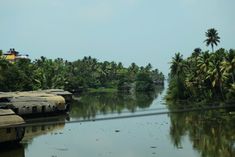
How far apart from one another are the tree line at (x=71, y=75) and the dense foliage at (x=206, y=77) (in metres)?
26.2

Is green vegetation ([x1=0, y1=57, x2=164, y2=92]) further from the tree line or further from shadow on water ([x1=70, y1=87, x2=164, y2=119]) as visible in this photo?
shadow on water ([x1=70, y1=87, x2=164, y2=119])

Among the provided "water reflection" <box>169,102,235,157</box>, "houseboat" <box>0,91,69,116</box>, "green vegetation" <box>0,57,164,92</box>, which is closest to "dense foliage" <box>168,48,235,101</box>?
"water reflection" <box>169,102,235,157</box>

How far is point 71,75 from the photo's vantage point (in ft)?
397

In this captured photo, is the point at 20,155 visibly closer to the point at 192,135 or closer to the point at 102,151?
the point at 102,151

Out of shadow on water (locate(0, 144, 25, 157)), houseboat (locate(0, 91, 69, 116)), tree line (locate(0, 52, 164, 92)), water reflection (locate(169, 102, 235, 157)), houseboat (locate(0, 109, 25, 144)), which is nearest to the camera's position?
shadow on water (locate(0, 144, 25, 157))

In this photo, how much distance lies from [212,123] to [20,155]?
21413 mm

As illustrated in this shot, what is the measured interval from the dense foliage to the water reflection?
905 cm

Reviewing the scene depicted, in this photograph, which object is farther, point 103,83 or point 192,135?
point 103,83

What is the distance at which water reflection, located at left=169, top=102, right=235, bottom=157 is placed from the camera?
27969 millimetres

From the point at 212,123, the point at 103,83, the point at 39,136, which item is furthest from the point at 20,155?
the point at 103,83

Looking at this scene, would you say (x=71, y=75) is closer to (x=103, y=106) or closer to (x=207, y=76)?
(x=103, y=106)

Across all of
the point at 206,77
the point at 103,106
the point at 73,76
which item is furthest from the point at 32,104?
the point at 73,76

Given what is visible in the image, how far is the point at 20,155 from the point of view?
27281 mm

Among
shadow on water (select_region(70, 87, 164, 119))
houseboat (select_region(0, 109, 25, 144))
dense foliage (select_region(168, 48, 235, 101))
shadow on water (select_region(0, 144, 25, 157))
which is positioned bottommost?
shadow on water (select_region(0, 144, 25, 157))
